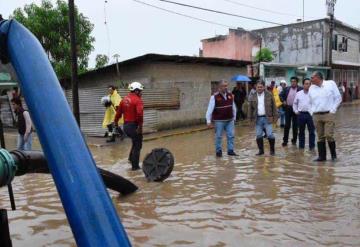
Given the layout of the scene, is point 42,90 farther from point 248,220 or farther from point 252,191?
point 252,191

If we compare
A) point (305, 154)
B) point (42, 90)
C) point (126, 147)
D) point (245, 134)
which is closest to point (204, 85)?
point (245, 134)

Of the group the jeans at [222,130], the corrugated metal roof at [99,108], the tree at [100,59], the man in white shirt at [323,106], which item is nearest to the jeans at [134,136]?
the jeans at [222,130]

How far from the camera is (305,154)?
32.6 feet

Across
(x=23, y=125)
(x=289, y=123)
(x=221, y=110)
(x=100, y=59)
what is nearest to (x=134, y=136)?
(x=221, y=110)

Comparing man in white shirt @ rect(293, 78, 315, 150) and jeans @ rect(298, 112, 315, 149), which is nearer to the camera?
man in white shirt @ rect(293, 78, 315, 150)

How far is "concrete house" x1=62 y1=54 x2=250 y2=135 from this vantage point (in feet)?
53.2

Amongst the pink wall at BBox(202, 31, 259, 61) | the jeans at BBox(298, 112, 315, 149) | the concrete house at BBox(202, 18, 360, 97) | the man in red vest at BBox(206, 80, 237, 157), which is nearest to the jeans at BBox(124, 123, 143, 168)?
the man in red vest at BBox(206, 80, 237, 157)

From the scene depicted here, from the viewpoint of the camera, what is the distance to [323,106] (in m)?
8.75

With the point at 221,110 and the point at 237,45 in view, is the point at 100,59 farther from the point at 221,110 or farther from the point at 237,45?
the point at 237,45

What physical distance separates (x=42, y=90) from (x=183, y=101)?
15423mm

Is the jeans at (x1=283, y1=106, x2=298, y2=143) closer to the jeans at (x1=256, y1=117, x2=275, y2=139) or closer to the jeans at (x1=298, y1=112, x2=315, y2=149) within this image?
the jeans at (x1=298, y1=112, x2=315, y2=149)

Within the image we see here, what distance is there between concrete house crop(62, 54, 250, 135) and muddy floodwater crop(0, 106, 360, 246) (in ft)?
21.7

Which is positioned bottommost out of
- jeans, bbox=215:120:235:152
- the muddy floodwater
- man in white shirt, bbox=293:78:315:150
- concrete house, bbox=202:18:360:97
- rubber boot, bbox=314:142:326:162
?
the muddy floodwater

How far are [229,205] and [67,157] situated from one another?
3990 millimetres
